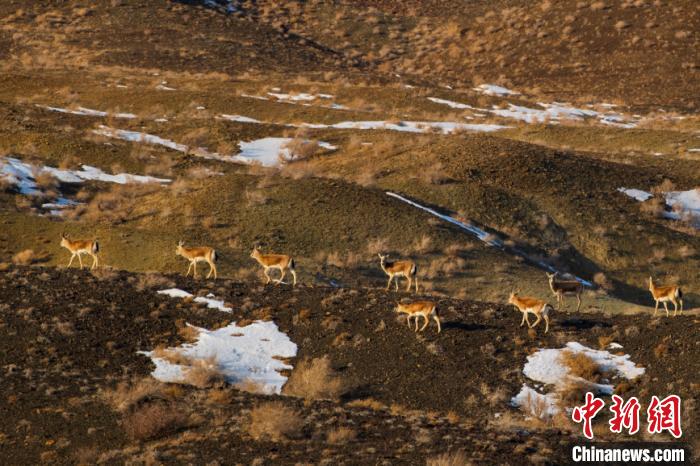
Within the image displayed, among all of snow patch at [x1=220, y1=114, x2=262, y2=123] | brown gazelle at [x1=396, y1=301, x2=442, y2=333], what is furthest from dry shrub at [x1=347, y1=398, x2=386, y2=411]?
snow patch at [x1=220, y1=114, x2=262, y2=123]

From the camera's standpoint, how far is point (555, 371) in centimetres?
2444

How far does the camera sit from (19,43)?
92.3 meters

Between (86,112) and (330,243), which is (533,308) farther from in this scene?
(86,112)

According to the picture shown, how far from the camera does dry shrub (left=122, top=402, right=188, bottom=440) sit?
63.1 ft

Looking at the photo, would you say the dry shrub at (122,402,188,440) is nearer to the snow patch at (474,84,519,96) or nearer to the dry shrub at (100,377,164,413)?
the dry shrub at (100,377,164,413)

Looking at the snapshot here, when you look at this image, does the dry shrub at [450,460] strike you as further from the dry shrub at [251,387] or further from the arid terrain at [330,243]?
the dry shrub at [251,387]

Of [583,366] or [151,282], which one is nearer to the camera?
[583,366]

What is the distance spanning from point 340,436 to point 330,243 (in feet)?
67.1

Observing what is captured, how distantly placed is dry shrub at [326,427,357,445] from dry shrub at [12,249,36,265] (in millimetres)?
21221

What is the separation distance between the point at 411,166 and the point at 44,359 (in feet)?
97.1

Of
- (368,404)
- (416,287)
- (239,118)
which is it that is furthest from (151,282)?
(239,118)

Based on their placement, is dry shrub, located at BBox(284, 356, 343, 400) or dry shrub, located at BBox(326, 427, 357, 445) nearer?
dry shrub, located at BBox(326, 427, 357, 445)

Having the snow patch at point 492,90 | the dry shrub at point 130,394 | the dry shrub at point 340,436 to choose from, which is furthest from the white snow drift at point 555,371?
the snow patch at point 492,90

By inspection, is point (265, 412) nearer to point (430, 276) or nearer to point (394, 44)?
point (430, 276)
